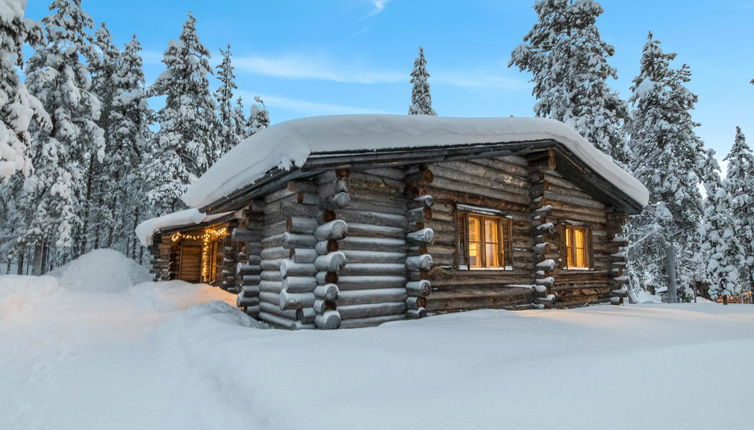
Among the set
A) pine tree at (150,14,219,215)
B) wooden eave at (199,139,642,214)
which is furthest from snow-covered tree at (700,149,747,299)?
pine tree at (150,14,219,215)

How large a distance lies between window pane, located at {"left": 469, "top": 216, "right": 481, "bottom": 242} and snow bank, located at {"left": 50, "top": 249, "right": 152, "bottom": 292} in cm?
1808

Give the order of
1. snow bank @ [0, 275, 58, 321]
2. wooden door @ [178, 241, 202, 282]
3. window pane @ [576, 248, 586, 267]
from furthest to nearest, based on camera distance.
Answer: wooden door @ [178, 241, 202, 282] → window pane @ [576, 248, 586, 267] → snow bank @ [0, 275, 58, 321]

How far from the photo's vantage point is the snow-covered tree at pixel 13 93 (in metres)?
11.3

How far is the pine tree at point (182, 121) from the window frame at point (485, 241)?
1801 centimetres

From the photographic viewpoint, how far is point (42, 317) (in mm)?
10297

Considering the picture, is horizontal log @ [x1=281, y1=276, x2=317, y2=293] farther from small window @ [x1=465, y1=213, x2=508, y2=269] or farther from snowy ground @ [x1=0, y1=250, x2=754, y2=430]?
small window @ [x1=465, y1=213, x2=508, y2=269]

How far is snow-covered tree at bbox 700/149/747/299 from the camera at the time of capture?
68.3 ft

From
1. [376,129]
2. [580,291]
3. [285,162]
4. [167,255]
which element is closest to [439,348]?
[285,162]

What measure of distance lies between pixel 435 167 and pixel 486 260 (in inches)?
110

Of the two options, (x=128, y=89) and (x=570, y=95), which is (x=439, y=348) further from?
(x=128, y=89)

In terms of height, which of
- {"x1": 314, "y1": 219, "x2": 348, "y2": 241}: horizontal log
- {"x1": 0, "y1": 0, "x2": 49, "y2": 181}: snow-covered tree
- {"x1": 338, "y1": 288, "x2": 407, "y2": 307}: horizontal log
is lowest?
{"x1": 338, "y1": 288, "x2": 407, "y2": 307}: horizontal log

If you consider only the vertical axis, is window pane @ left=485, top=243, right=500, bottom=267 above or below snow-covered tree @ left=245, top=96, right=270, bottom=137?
below

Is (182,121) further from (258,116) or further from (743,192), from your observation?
(743,192)

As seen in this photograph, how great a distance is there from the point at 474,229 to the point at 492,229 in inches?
26.3
